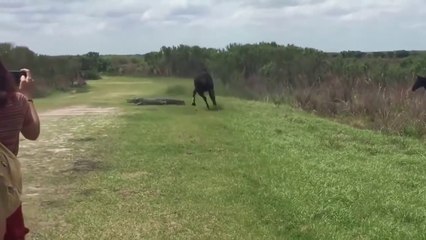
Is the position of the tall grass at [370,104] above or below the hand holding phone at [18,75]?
below

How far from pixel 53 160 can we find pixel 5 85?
7.41 metres

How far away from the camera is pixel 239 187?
7988 mm

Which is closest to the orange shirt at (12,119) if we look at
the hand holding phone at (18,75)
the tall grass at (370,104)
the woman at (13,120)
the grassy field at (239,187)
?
the woman at (13,120)

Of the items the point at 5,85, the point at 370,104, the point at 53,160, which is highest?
the point at 5,85

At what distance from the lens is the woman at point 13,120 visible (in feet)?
10.7

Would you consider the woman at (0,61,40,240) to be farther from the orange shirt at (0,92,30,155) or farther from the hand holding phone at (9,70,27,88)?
the hand holding phone at (9,70,27,88)

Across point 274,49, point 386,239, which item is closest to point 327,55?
point 274,49

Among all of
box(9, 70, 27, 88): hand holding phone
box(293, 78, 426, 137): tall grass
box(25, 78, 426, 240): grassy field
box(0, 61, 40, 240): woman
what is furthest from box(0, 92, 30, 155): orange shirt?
box(293, 78, 426, 137): tall grass

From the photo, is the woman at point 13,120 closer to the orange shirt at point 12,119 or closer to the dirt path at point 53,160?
the orange shirt at point 12,119

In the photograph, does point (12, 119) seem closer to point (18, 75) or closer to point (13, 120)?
point (13, 120)

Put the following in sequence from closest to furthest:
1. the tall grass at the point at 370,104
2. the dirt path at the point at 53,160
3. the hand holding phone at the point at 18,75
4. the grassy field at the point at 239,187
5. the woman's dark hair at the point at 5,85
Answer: the woman's dark hair at the point at 5,85, the hand holding phone at the point at 18,75, the grassy field at the point at 239,187, the dirt path at the point at 53,160, the tall grass at the point at 370,104

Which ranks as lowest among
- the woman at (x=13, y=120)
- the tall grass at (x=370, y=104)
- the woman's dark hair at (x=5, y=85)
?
the tall grass at (x=370, y=104)

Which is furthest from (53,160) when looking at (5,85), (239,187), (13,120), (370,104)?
(370,104)

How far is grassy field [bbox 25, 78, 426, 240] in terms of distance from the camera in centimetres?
613
